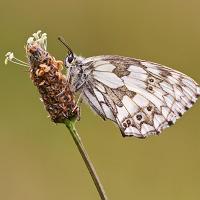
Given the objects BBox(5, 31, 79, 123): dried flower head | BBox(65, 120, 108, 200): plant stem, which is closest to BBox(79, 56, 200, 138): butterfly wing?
BBox(5, 31, 79, 123): dried flower head

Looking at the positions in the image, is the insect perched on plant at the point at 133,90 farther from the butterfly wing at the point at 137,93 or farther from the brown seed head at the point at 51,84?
the brown seed head at the point at 51,84

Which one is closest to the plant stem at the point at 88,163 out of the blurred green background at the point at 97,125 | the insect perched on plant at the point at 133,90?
the insect perched on plant at the point at 133,90

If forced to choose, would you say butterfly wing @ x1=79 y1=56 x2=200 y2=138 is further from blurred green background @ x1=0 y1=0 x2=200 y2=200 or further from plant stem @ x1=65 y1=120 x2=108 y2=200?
blurred green background @ x1=0 y1=0 x2=200 y2=200

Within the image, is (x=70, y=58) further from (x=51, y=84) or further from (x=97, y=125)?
(x=97, y=125)

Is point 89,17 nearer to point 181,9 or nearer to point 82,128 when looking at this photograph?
point 181,9

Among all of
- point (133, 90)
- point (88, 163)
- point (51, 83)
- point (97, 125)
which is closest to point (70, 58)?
point (133, 90)

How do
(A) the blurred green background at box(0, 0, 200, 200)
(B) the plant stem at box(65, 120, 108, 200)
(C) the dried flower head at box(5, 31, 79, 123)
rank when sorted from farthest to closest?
(A) the blurred green background at box(0, 0, 200, 200), (C) the dried flower head at box(5, 31, 79, 123), (B) the plant stem at box(65, 120, 108, 200)
